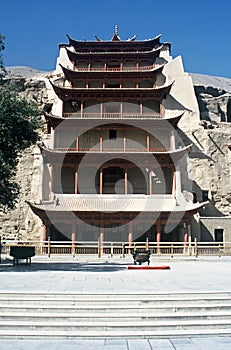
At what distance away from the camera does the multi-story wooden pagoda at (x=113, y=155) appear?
2692 cm

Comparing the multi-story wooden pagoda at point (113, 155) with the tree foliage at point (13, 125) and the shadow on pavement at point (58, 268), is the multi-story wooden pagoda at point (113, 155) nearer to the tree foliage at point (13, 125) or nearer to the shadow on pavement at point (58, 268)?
the shadow on pavement at point (58, 268)

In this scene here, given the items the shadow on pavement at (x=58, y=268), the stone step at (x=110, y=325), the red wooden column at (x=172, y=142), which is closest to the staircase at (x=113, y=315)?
the stone step at (x=110, y=325)

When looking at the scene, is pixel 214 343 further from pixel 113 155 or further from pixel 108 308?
pixel 113 155

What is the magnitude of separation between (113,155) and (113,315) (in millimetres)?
23210

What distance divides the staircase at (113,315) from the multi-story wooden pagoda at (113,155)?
60.1 feet

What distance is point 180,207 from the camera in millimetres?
26859

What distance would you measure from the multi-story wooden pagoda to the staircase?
18.3m

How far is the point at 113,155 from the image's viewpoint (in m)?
30.1

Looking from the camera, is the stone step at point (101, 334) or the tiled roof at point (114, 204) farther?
the tiled roof at point (114, 204)

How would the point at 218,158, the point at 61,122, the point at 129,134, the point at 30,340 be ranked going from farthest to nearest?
the point at 218,158, the point at 129,134, the point at 61,122, the point at 30,340

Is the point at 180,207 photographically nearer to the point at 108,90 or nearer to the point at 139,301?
the point at 108,90

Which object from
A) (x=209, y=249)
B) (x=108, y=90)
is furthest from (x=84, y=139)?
(x=209, y=249)

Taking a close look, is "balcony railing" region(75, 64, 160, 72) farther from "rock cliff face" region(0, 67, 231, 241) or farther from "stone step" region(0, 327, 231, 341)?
"stone step" region(0, 327, 231, 341)

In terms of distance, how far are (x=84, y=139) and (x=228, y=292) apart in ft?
87.5
